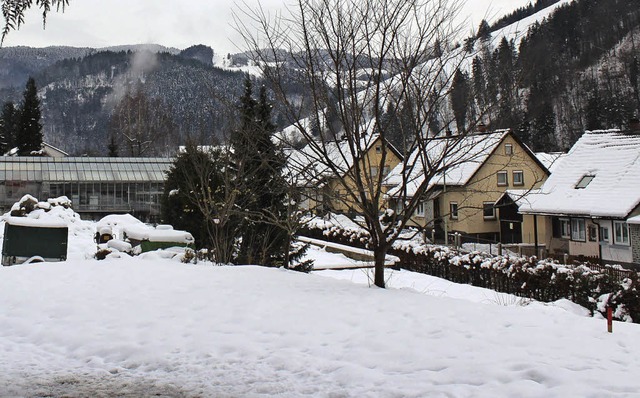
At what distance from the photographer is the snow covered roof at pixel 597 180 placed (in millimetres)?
21484

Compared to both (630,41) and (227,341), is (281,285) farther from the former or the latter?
(630,41)

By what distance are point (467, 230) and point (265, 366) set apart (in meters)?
28.0

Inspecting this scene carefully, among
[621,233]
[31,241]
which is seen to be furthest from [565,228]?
[31,241]

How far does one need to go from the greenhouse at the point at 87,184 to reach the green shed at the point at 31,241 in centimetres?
2562

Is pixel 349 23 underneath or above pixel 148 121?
underneath

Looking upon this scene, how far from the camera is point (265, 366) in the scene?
5188 mm

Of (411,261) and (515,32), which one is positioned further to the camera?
(411,261)

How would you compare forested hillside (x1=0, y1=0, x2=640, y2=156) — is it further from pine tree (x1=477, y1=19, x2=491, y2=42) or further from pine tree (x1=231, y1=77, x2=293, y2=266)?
pine tree (x1=231, y1=77, x2=293, y2=266)

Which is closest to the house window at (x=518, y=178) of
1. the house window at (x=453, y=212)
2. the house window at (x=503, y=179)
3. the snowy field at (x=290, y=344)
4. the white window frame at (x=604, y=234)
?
the house window at (x=503, y=179)

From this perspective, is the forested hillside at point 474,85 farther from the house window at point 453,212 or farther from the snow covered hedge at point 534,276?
the snow covered hedge at point 534,276

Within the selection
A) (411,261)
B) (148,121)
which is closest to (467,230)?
(411,261)

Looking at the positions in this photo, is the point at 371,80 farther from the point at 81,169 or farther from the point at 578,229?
the point at 81,169

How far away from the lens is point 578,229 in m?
24.0

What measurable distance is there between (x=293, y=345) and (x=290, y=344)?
0.15 ft
